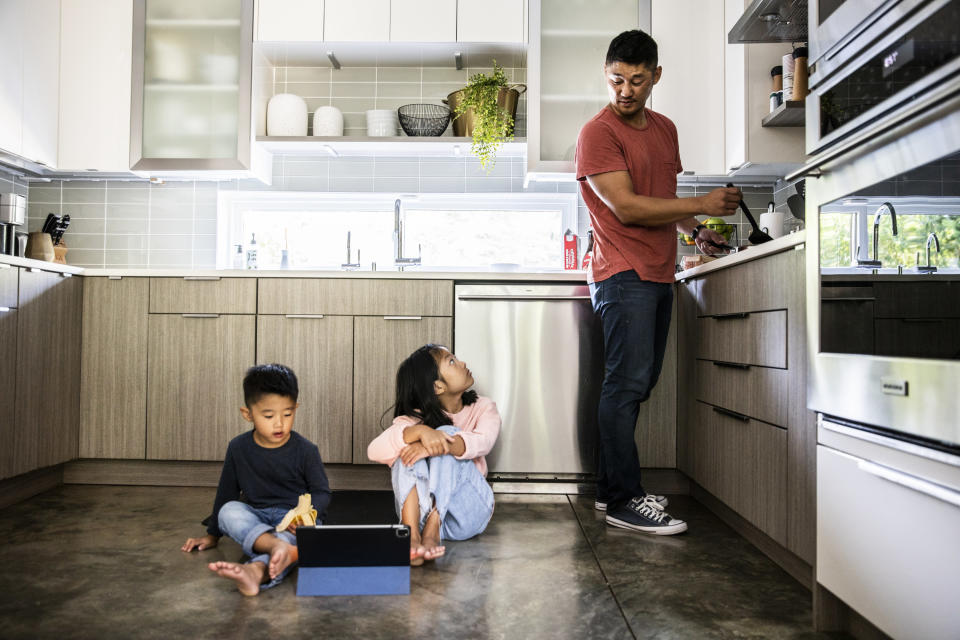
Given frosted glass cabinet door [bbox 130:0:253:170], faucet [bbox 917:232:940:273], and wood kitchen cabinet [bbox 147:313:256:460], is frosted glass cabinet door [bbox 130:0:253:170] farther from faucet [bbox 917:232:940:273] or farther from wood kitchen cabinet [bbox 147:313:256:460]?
faucet [bbox 917:232:940:273]

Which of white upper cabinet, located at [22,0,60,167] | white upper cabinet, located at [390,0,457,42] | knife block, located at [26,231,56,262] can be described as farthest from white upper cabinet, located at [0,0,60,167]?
white upper cabinet, located at [390,0,457,42]

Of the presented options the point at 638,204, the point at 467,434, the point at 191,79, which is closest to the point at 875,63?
the point at 638,204

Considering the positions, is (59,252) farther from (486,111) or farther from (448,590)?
(448,590)

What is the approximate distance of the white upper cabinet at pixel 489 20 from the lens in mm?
3240

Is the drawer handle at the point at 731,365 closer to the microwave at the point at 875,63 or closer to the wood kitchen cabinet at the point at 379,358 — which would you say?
the microwave at the point at 875,63

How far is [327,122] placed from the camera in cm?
341

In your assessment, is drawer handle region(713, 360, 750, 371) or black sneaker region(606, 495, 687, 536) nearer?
drawer handle region(713, 360, 750, 371)

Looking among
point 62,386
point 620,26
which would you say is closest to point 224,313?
point 62,386

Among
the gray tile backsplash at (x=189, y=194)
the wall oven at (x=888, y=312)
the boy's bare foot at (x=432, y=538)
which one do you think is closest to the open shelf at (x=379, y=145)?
the gray tile backsplash at (x=189, y=194)

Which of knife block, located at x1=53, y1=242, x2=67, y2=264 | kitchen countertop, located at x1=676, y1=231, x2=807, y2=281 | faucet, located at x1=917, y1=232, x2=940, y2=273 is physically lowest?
faucet, located at x1=917, y1=232, x2=940, y2=273

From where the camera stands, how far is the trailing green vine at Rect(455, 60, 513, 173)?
10.9ft

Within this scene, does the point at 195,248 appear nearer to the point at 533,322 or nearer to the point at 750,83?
the point at 533,322

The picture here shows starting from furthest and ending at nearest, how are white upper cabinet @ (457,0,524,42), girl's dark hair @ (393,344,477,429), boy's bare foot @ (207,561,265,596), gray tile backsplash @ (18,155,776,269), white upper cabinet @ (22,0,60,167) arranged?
gray tile backsplash @ (18,155,776,269)
white upper cabinet @ (457,0,524,42)
white upper cabinet @ (22,0,60,167)
girl's dark hair @ (393,344,477,429)
boy's bare foot @ (207,561,265,596)

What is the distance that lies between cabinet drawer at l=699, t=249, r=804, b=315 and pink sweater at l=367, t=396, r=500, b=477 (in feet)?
2.64
